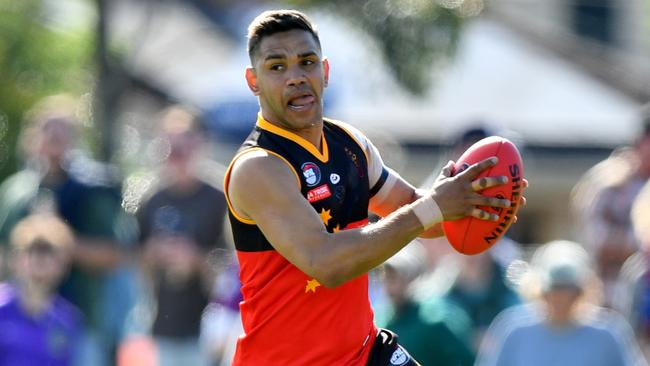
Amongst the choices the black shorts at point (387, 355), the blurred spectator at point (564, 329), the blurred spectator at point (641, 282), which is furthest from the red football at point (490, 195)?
the blurred spectator at point (564, 329)

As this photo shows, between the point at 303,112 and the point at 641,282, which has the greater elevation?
the point at 303,112

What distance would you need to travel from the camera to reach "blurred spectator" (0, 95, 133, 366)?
32.0ft

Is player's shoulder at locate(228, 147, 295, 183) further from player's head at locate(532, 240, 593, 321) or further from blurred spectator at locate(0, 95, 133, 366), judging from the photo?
blurred spectator at locate(0, 95, 133, 366)

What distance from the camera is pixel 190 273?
32.6 ft

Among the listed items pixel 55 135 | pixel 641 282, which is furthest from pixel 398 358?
pixel 55 135

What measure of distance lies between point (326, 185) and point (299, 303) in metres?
0.45

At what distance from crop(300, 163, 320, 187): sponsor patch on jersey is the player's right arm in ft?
0.38

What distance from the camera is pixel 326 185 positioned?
5.58m

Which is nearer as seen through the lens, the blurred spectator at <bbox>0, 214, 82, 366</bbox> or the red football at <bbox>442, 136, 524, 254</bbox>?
the red football at <bbox>442, 136, 524, 254</bbox>

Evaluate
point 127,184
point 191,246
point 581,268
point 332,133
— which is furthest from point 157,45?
point 332,133

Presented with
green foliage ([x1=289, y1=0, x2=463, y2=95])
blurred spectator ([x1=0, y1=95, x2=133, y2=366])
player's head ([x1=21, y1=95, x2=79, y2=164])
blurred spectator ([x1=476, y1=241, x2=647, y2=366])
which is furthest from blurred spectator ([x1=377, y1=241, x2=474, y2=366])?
green foliage ([x1=289, y1=0, x2=463, y2=95])

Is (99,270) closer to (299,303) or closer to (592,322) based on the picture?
(592,322)

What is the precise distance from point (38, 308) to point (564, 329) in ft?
10.9

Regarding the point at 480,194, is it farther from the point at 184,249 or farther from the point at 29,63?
the point at 29,63
